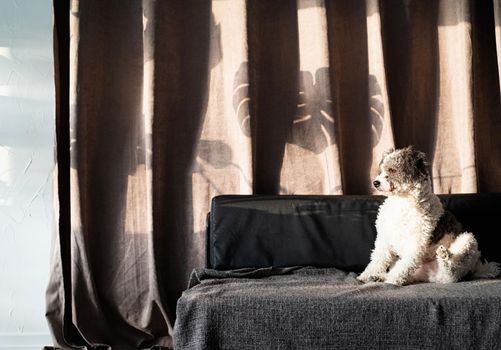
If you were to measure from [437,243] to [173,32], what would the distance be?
5.76 ft

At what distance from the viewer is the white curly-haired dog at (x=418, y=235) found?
2.21 meters

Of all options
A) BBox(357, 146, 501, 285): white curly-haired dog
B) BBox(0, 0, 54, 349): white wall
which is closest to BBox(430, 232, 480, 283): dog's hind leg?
BBox(357, 146, 501, 285): white curly-haired dog

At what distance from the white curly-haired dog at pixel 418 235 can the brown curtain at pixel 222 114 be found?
22.0 inches

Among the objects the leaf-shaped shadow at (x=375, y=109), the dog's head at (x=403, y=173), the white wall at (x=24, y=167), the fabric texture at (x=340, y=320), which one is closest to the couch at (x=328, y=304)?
the fabric texture at (x=340, y=320)

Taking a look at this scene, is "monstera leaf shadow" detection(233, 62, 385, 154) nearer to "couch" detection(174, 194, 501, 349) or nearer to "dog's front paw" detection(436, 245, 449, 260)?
"couch" detection(174, 194, 501, 349)

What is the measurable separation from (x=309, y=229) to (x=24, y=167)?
1571 millimetres

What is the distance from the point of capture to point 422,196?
7.43ft

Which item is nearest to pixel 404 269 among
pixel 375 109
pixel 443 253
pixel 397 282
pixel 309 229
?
pixel 397 282

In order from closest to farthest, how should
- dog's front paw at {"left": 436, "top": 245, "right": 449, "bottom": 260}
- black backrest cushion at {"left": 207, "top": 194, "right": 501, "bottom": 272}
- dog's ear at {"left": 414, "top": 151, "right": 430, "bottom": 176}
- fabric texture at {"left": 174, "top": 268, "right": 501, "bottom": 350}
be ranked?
fabric texture at {"left": 174, "top": 268, "right": 501, "bottom": 350}
dog's front paw at {"left": 436, "top": 245, "right": 449, "bottom": 260}
dog's ear at {"left": 414, "top": 151, "right": 430, "bottom": 176}
black backrest cushion at {"left": 207, "top": 194, "right": 501, "bottom": 272}

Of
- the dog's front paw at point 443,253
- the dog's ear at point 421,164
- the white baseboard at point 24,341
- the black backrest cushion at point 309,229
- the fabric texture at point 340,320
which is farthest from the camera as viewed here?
the white baseboard at point 24,341

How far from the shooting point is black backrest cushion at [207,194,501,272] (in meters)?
2.57

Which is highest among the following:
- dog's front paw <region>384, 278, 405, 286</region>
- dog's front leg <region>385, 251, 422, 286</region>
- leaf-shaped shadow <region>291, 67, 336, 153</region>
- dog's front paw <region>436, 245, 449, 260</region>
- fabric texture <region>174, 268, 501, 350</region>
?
leaf-shaped shadow <region>291, 67, 336, 153</region>

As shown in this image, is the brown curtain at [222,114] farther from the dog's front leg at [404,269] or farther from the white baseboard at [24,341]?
the dog's front leg at [404,269]

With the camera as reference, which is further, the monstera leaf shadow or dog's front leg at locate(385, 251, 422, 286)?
the monstera leaf shadow
